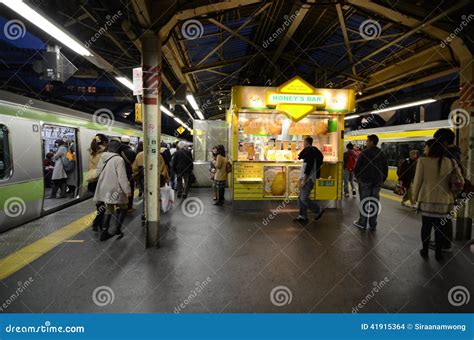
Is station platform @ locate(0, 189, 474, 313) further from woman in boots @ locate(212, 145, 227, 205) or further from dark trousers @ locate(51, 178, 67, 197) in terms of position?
dark trousers @ locate(51, 178, 67, 197)

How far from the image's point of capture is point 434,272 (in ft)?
11.5

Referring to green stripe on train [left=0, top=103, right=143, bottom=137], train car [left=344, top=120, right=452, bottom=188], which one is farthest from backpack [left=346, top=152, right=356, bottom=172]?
green stripe on train [left=0, top=103, right=143, bottom=137]

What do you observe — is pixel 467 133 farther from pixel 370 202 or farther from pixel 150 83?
pixel 150 83

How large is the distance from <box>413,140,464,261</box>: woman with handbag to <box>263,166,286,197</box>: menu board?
3348 millimetres

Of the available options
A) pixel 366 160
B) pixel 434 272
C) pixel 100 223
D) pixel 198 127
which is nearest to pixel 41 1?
pixel 100 223

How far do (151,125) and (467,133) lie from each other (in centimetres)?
537

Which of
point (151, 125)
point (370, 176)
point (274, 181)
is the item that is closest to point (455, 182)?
point (370, 176)

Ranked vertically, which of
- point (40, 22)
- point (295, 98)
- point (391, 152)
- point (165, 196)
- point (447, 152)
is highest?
point (40, 22)

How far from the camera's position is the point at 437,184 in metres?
3.70

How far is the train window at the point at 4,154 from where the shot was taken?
15.7 ft

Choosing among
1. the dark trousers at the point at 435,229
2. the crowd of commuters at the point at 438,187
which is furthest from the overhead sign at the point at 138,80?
the dark trousers at the point at 435,229

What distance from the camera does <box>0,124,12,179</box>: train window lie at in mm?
4781

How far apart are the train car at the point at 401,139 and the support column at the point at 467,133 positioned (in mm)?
3891

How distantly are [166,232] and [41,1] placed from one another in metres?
4.01
